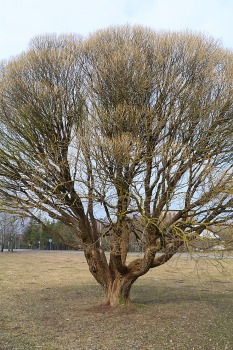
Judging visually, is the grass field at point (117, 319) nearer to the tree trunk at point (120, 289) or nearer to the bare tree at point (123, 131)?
the tree trunk at point (120, 289)

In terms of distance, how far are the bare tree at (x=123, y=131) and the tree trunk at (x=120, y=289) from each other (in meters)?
0.57

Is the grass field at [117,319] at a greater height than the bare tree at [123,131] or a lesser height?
lesser

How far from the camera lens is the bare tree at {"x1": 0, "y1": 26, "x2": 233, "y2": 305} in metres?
10.0

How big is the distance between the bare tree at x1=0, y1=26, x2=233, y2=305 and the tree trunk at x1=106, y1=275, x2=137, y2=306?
1.89 ft

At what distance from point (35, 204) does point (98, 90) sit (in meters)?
3.69

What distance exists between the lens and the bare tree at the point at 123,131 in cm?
1004

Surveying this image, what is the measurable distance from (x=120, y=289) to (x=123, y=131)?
509 cm

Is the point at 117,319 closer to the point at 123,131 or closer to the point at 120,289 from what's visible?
the point at 120,289

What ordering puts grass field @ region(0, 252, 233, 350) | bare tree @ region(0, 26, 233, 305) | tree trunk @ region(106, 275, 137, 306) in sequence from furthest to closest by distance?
tree trunk @ region(106, 275, 137, 306), bare tree @ region(0, 26, 233, 305), grass field @ region(0, 252, 233, 350)

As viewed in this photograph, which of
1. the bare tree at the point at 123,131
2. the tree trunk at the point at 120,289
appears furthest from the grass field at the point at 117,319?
the bare tree at the point at 123,131

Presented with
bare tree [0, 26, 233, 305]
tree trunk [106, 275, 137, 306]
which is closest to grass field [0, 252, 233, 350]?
tree trunk [106, 275, 137, 306]

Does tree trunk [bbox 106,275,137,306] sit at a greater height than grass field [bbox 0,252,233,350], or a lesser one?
greater

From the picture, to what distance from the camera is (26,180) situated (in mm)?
11430

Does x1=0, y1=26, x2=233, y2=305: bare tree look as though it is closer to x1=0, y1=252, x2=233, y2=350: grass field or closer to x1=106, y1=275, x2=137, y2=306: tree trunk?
x1=106, y1=275, x2=137, y2=306: tree trunk
